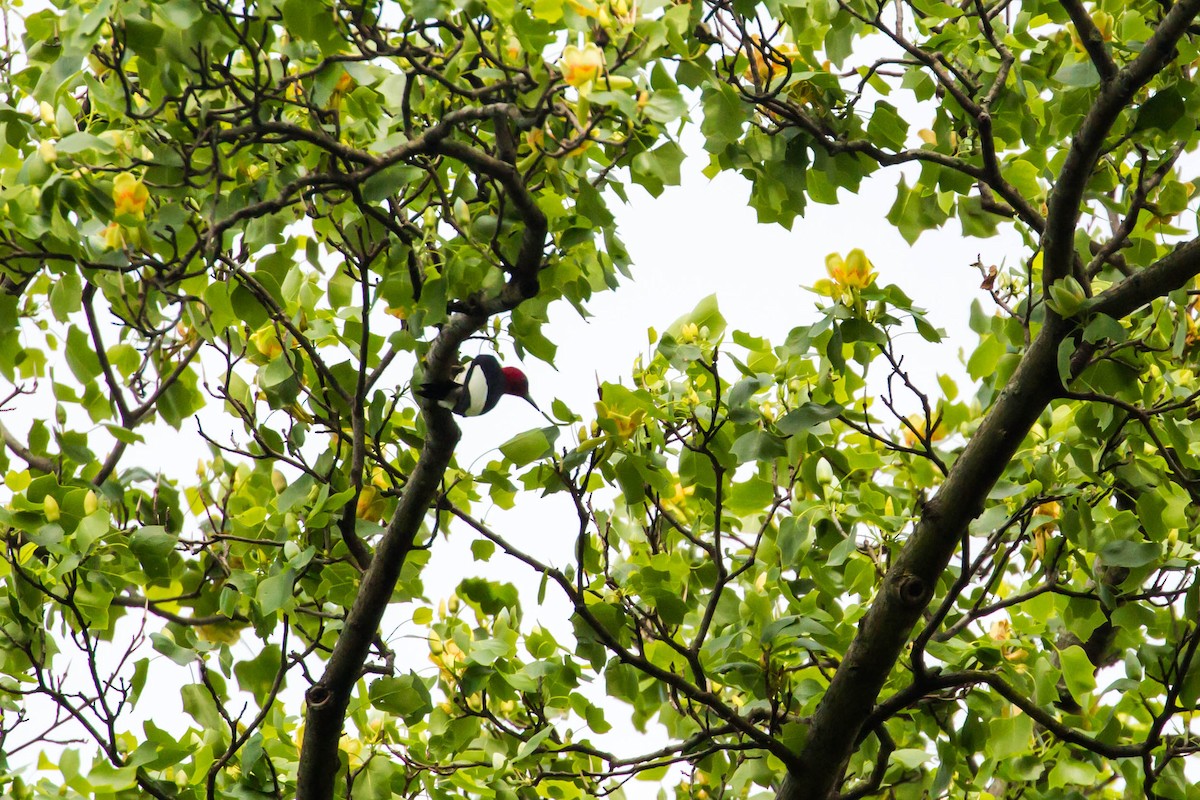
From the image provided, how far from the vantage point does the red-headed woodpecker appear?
329 cm

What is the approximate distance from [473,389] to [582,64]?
143 centimetres

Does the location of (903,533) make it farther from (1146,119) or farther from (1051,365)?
(1146,119)

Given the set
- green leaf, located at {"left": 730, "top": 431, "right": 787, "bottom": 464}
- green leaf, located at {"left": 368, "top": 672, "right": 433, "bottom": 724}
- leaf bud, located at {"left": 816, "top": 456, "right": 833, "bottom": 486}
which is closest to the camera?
green leaf, located at {"left": 730, "top": 431, "right": 787, "bottom": 464}

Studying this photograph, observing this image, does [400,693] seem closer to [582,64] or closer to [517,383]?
[517,383]

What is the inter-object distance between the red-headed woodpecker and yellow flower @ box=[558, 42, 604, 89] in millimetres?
1248

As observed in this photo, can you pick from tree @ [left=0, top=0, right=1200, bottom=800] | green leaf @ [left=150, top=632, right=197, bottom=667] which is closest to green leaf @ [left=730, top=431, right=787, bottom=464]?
tree @ [left=0, top=0, right=1200, bottom=800]

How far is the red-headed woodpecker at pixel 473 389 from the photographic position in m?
3.29

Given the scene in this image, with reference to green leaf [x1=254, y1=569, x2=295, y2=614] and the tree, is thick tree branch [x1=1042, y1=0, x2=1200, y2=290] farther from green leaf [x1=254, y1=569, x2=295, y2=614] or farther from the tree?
green leaf [x1=254, y1=569, x2=295, y2=614]

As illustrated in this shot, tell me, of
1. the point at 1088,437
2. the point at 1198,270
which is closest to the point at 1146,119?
the point at 1198,270

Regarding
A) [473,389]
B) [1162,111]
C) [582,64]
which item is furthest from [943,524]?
[582,64]

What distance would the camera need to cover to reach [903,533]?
3664mm

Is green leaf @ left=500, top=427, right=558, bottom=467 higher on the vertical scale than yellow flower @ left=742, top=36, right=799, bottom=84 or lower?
lower

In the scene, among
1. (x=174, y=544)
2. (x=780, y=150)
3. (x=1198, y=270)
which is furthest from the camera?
(x=174, y=544)

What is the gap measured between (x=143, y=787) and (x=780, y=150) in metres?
2.73
